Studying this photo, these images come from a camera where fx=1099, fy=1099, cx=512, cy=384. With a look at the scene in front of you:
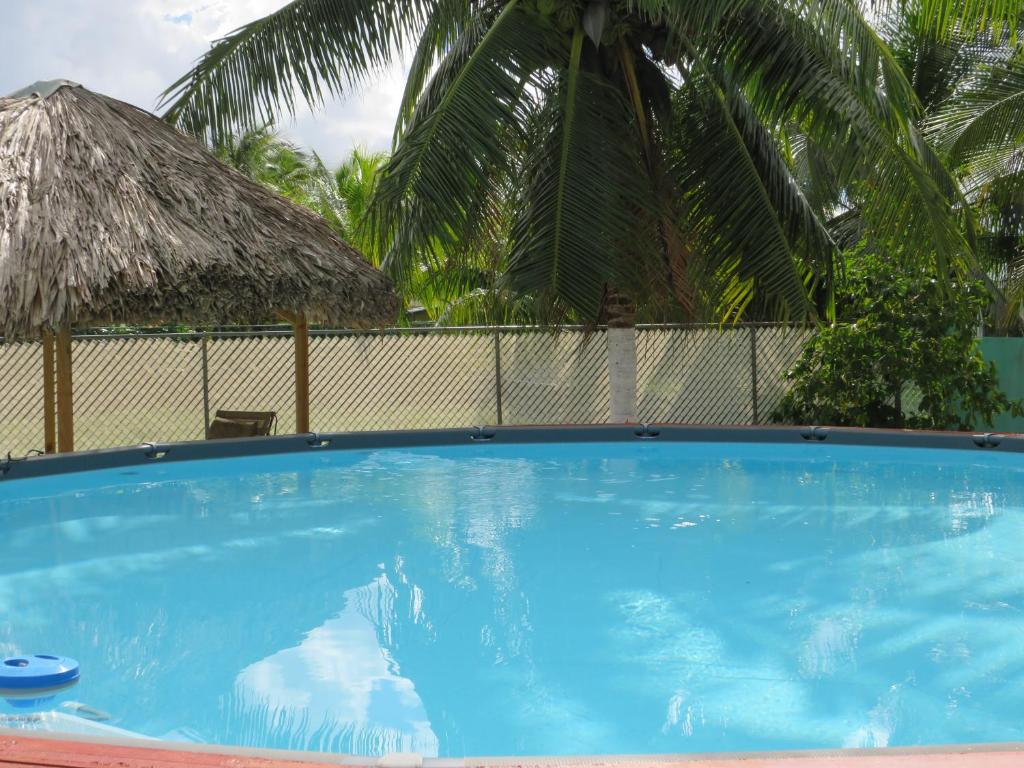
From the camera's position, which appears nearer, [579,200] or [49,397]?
[579,200]

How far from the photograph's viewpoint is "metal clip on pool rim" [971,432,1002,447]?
9.17 meters

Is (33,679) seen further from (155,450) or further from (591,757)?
(155,450)

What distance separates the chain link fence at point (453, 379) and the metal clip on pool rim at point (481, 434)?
3.20 meters

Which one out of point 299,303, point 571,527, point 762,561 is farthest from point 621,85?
point 762,561

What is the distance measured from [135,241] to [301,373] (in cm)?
229

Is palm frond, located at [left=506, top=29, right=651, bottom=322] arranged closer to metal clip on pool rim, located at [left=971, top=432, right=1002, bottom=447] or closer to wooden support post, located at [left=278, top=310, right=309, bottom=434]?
wooden support post, located at [left=278, top=310, right=309, bottom=434]

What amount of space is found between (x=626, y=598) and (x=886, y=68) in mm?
5592

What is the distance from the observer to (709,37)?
9.71 meters

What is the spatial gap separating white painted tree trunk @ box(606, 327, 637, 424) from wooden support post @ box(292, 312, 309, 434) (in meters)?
3.02

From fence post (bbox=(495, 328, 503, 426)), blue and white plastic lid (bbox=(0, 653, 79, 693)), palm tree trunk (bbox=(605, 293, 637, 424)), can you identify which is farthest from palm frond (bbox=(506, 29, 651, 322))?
blue and white plastic lid (bbox=(0, 653, 79, 693))

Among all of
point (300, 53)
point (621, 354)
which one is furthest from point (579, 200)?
point (300, 53)

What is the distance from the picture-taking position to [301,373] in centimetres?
1055

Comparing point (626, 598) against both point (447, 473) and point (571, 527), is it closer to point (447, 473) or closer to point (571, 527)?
point (571, 527)

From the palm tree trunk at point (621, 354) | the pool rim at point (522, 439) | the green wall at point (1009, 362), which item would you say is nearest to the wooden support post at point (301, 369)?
the pool rim at point (522, 439)
